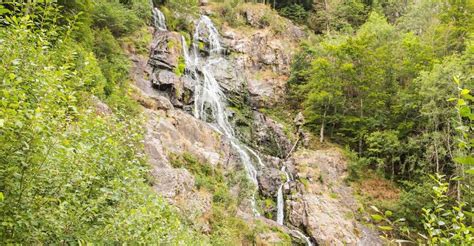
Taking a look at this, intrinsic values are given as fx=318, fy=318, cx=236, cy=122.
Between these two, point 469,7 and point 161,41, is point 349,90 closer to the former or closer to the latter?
point 469,7

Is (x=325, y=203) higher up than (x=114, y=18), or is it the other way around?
(x=114, y=18)

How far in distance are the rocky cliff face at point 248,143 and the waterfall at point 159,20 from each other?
127 cm

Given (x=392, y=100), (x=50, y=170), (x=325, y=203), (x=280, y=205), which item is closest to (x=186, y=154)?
(x=280, y=205)

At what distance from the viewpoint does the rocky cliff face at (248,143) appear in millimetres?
12820

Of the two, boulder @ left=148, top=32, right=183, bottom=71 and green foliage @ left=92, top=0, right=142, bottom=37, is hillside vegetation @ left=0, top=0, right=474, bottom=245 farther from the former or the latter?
boulder @ left=148, top=32, right=183, bottom=71

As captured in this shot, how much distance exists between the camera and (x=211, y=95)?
20.9 m

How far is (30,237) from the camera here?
9.64ft

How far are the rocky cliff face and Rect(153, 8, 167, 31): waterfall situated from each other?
127 cm

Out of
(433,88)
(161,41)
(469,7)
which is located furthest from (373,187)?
(161,41)

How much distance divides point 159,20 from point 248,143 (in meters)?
12.0

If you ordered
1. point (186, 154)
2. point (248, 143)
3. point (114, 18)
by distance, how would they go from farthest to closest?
point (248, 143)
point (114, 18)
point (186, 154)

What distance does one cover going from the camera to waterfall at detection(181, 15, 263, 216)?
17.7 m

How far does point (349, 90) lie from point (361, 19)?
585 inches

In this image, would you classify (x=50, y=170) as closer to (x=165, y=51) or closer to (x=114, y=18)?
(x=114, y=18)
